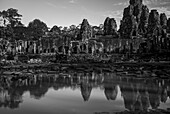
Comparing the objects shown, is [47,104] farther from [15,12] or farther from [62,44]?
[15,12]

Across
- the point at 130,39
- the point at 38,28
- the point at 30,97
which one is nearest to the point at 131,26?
the point at 130,39

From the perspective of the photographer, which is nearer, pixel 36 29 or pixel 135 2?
pixel 135 2

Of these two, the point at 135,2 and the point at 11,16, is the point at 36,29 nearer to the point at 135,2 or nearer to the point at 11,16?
the point at 11,16

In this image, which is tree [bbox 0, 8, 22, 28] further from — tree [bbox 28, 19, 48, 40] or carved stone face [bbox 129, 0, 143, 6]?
carved stone face [bbox 129, 0, 143, 6]

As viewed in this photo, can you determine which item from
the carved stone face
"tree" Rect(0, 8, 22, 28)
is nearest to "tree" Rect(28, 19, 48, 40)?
"tree" Rect(0, 8, 22, 28)

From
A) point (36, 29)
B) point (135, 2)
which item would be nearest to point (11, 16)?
point (36, 29)

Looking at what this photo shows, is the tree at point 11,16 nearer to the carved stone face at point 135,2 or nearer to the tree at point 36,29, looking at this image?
the tree at point 36,29

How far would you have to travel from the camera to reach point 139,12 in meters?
85.4

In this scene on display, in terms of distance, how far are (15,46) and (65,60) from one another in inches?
891

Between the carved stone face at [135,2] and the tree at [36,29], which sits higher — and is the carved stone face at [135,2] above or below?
above

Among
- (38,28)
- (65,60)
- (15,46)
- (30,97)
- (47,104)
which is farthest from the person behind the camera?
(38,28)

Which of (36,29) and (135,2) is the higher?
(135,2)

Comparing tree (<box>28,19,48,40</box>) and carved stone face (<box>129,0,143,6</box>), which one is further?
carved stone face (<box>129,0,143,6</box>)

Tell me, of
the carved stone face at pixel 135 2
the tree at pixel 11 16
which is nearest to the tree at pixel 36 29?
the tree at pixel 11 16
